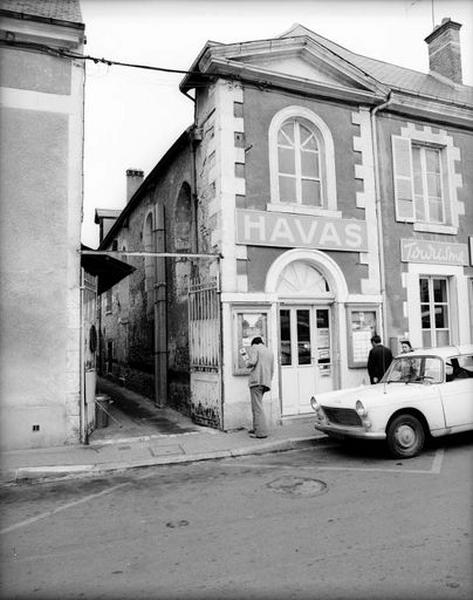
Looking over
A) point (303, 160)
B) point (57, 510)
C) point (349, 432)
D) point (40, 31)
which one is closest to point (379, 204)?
point (303, 160)

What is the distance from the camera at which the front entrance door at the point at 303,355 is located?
1017 centimetres

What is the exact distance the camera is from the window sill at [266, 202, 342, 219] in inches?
395

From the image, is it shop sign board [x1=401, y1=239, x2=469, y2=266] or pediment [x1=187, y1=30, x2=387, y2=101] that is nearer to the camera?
pediment [x1=187, y1=30, x2=387, y2=101]

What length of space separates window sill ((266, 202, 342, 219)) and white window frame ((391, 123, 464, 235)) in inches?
81.2

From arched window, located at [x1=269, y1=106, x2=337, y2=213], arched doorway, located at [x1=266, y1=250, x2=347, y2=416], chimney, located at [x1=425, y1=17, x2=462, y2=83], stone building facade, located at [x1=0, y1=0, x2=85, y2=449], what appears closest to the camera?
stone building facade, located at [x1=0, y1=0, x2=85, y2=449]

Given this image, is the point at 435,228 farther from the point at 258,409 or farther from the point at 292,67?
the point at 258,409

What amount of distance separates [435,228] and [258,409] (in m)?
6.41

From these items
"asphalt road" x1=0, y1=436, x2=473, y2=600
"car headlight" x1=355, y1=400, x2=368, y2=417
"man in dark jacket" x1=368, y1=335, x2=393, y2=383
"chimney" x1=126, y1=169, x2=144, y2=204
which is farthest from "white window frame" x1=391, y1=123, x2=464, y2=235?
"chimney" x1=126, y1=169, x2=144, y2=204

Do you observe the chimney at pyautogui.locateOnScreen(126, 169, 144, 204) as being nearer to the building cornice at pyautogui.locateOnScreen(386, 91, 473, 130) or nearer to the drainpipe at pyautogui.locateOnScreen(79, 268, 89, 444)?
the building cornice at pyautogui.locateOnScreen(386, 91, 473, 130)

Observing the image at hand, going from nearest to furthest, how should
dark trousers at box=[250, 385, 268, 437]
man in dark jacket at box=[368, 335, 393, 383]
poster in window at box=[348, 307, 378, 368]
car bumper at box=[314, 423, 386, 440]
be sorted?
car bumper at box=[314, 423, 386, 440]
dark trousers at box=[250, 385, 268, 437]
man in dark jacket at box=[368, 335, 393, 383]
poster in window at box=[348, 307, 378, 368]

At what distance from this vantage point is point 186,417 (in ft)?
36.7

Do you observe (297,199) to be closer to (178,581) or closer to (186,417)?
(186,417)

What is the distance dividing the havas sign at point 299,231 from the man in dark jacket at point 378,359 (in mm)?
2143

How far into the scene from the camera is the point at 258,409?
873 cm
